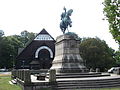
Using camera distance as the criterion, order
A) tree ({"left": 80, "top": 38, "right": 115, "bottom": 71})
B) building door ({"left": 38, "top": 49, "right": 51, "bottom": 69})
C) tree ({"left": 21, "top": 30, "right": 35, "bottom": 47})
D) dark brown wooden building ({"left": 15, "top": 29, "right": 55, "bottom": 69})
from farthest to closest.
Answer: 1. tree ({"left": 21, "top": 30, "right": 35, "bottom": 47})
2. building door ({"left": 38, "top": 49, "right": 51, "bottom": 69})
3. dark brown wooden building ({"left": 15, "top": 29, "right": 55, "bottom": 69})
4. tree ({"left": 80, "top": 38, "right": 115, "bottom": 71})

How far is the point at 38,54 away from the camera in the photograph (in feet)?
249

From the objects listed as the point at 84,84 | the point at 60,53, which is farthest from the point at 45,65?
the point at 84,84

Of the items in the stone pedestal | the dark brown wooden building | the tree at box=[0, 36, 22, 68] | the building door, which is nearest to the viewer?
the stone pedestal

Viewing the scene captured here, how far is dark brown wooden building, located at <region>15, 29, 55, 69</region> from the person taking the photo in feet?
243

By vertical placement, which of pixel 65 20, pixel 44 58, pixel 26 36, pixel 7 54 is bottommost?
pixel 44 58

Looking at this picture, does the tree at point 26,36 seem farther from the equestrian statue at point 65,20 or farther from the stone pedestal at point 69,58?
the stone pedestal at point 69,58

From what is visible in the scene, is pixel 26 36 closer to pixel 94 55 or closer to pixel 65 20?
pixel 94 55

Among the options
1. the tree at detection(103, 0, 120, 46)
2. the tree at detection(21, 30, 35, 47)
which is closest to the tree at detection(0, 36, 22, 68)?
the tree at detection(21, 30, 35, 47)

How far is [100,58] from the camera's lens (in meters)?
65.6

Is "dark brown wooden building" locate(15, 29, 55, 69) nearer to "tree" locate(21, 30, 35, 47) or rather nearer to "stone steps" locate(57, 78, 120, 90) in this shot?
"tree" locate(21, 30, 35, 47)

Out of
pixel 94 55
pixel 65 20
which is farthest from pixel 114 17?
pixel 94 55

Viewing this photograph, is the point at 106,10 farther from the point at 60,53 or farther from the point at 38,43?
the point at 38,43

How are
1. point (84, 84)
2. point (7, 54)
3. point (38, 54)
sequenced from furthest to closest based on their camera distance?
1. point (7, 54)
2. point (38, 54)
3. point (84, 84)

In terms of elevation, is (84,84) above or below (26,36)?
below
